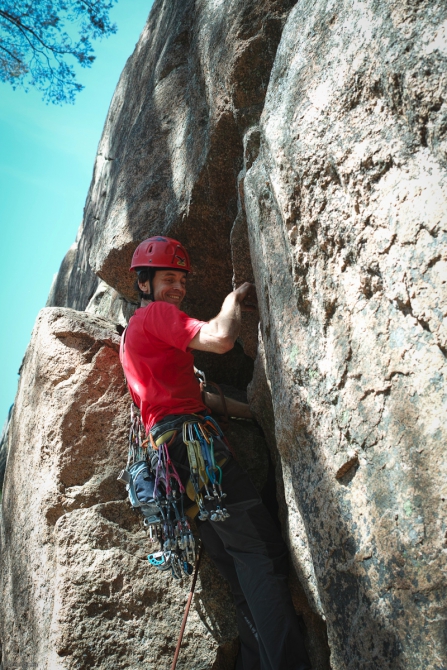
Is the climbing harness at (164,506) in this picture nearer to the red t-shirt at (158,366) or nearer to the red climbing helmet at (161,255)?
the red t-shirt at (158,366)

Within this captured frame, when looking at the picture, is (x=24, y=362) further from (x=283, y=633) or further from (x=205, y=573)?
(x=283, y=633)

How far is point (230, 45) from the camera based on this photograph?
121 inches

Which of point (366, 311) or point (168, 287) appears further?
point (168, 287)

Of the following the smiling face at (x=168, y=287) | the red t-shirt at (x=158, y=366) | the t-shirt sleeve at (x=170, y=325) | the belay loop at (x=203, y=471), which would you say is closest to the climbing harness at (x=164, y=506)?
the belay loop at (x=203, y=471)

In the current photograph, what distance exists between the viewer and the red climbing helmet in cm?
315

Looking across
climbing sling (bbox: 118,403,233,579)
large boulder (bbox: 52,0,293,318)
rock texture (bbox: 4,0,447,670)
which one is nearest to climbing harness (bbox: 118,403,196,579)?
climbing sling (bbox: 118,403,233,579)

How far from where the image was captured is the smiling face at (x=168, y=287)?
3.15 meters

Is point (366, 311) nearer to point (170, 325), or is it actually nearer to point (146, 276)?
point (170, 325)

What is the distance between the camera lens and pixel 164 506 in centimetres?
264

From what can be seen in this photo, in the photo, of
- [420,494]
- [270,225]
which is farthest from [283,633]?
[270,225]

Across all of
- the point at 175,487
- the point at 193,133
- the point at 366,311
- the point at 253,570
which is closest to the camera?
the point at 366,311

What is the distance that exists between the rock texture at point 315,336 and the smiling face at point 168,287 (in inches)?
15.2

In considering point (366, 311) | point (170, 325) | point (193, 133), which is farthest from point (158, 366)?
point (193, 133)

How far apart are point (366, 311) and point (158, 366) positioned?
1.29 metres
